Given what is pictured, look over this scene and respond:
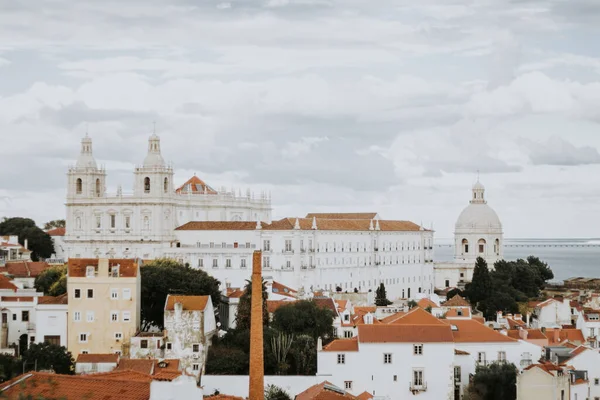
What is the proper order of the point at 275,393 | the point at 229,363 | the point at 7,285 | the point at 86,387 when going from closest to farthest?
the point at 86,387 < the point at 275,393 < the point at 229,363 < the point at 7,285

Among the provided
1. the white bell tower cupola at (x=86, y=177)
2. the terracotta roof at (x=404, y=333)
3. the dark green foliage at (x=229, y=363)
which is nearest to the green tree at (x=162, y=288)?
the dark green foliage at (x=229, y=363)

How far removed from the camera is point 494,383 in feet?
161

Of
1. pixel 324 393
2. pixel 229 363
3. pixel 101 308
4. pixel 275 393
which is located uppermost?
pixel 101 308

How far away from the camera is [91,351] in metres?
55.6

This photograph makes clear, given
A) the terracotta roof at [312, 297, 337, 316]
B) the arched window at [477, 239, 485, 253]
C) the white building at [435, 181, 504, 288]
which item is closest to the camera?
the terracotta roof at [312, 297, 337, 316]

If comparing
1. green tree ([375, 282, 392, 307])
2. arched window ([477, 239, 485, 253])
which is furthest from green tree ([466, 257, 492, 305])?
arched window ([477, 239, 485, 253])

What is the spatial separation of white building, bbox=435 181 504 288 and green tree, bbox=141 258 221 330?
48.7 m

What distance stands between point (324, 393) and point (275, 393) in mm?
6562

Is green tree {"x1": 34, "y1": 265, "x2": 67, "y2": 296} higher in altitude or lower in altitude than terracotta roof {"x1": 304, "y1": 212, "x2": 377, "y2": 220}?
lower

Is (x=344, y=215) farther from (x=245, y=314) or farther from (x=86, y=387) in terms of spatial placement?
(x=86, y=387)

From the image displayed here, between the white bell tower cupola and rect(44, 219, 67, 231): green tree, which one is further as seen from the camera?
rect(44, 219, 67, 231): green tree

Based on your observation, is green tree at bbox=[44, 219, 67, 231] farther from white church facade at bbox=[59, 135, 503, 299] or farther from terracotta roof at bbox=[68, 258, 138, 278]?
terracotta roof at bbox=[68, 258, 138, 278]

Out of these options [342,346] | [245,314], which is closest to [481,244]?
[245,314]

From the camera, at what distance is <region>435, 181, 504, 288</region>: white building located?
369ft
